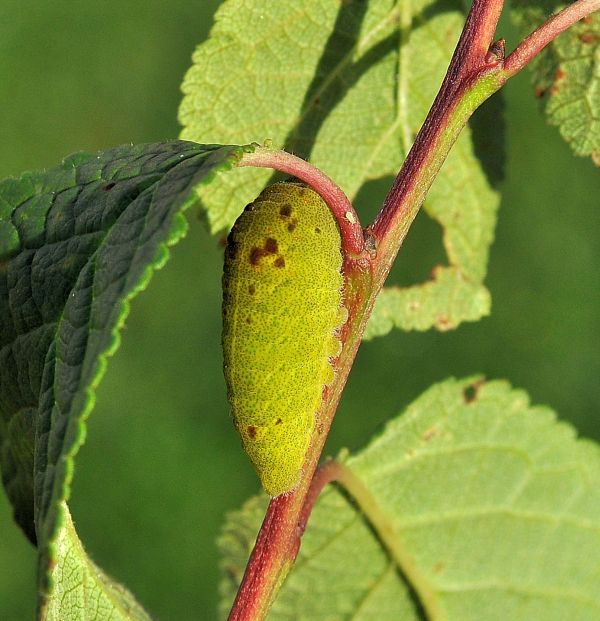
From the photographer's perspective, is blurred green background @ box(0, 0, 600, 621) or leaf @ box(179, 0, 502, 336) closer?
leaf @ box(179, 0, 502, 336)

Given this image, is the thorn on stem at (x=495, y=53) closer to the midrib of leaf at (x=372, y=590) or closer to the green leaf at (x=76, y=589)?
the green leaf at (x=76, y=589)

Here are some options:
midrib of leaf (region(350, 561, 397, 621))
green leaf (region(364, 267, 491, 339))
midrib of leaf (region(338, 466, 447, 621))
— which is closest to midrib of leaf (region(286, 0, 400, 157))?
green leaf (region(364, 267, 491, 339))

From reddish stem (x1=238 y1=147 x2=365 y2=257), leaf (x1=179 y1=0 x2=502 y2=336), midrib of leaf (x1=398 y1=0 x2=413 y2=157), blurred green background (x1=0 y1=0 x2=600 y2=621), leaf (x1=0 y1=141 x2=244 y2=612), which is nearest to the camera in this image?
leaf (x1=0 y1=141 x2=244 y2=612)

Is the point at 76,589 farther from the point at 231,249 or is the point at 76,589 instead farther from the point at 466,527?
the point at 466,527

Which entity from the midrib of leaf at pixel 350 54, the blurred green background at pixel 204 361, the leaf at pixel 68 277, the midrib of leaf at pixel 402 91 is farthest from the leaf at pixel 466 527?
the blurred green background at pixel 204 361

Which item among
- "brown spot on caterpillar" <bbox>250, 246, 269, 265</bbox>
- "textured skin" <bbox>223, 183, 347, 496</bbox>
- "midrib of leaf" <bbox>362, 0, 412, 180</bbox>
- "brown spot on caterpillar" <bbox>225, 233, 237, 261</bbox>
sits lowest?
"textured skin" <bbox>223, 183, 347, 496</bbox>

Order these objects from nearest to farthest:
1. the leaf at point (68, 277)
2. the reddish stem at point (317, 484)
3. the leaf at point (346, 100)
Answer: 1. the leaf at point (68, 277)
2. the reddish stem at point (317, 484)
3. the leaf at point (346, 100)

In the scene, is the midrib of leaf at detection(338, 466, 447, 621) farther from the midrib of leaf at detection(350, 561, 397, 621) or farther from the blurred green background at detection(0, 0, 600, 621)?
the blurred green background at detection(0, 0, 600, 621)
